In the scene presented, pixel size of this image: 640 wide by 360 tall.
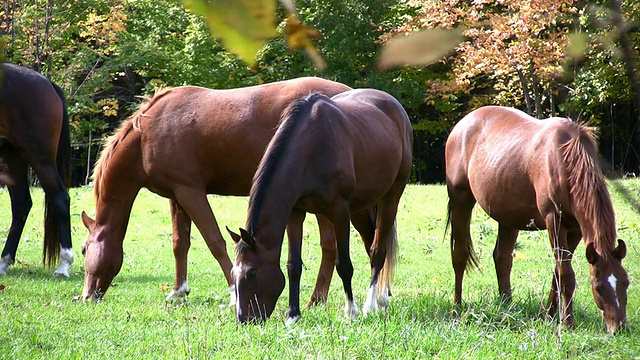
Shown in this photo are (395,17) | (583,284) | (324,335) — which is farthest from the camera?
Answer: (583,284)

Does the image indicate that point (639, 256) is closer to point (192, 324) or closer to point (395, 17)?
point (192, 324)

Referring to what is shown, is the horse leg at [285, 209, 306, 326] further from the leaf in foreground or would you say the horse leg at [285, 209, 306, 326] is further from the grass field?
the leaf in foreground

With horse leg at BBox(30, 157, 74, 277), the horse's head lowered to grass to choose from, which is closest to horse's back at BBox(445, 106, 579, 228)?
the horse's head lowered to grass

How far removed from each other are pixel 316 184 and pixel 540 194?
5.46 feet

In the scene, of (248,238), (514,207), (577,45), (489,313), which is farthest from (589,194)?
(577,45)

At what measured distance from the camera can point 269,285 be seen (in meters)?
5.39

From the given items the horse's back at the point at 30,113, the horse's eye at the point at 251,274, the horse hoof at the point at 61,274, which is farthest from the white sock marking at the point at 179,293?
the horse's back at the point at 30,113

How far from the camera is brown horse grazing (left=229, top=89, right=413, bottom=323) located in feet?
17.7

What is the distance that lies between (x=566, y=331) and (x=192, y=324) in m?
2.36

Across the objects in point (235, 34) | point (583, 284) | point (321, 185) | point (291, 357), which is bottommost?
point (583, 284)

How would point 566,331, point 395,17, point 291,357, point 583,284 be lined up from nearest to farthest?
1. point 395,17
2. point 291,357
3. point 566,331
4. point 583,284

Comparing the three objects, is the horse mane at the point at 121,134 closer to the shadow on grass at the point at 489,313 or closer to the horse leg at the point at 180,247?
the horse leg at the point at 180,247

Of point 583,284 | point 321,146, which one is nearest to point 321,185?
point 321,146

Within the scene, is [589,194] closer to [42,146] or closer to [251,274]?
[251,274]
